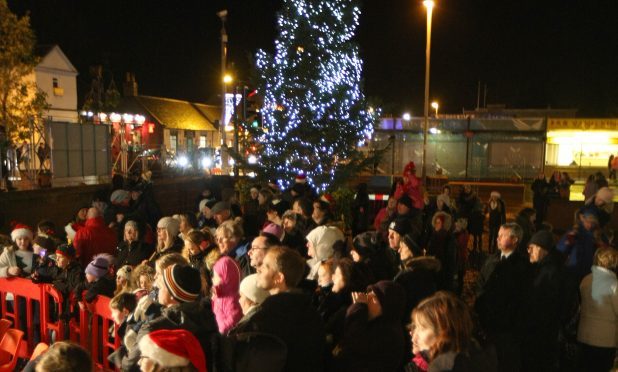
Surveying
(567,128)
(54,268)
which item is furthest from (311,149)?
(567,128)

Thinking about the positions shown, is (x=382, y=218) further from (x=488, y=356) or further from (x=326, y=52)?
(x=488, y=356)

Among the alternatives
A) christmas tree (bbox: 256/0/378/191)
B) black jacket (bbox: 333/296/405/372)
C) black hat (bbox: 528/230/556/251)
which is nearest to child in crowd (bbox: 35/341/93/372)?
black jacket (bbox: 333/296/405/372)

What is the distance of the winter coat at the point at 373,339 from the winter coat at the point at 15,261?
431cm

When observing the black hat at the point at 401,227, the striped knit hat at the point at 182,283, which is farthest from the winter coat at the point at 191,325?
the black hat at the point at 401,227

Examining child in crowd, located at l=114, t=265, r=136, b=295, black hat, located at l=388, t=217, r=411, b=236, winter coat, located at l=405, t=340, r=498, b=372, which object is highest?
black hat, located at l=388, t=217, r=411, b=236

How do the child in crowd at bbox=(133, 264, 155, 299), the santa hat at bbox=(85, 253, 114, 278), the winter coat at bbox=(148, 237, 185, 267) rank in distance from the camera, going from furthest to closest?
the winter coat at bbox=(148, 237, 185, 267)
the santa hat at bbox=(85, 253, 114, 278)
the child in crowd at bbox=(133, 264, 155, 299)

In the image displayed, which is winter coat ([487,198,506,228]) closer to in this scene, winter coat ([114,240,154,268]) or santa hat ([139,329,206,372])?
winter coat ([114,240,154,268])

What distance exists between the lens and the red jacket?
6.77 m

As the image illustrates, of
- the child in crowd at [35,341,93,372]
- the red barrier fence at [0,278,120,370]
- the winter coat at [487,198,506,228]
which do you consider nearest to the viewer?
the child in crowd at [35,341,93,372]

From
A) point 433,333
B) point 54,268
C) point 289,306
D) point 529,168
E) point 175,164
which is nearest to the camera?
point 433,333

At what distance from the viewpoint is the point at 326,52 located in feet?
40.7

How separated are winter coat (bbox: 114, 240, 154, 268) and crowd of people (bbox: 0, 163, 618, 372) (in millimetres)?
14

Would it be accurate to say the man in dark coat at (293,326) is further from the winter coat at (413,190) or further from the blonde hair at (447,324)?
the winter coat at (413,190)

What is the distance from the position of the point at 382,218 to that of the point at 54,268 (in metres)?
5.01
